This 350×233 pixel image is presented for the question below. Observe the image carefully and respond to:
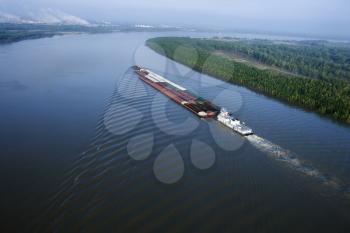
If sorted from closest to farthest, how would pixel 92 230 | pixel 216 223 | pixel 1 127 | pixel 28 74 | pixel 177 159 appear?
pixel 92 230 → pixel 216 223 → pixel 177 159 → pixel 1 127 → pixel 28 74

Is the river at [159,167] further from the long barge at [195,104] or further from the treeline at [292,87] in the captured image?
the treeline at [292,87]

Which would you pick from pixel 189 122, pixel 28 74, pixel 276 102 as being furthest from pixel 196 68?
pixel 189 122

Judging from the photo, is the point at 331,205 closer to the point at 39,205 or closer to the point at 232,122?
the point at 232,122

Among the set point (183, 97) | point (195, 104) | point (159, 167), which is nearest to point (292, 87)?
point (183, 97)

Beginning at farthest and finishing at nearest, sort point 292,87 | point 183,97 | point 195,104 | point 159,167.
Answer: point 292,87, point 183,97, point 195,104, point 159,167

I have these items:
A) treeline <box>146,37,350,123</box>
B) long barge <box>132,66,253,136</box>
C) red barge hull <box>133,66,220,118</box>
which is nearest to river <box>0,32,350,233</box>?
long barge <box>132,66,253,136</box>

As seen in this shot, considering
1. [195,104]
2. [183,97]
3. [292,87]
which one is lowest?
[292,87]

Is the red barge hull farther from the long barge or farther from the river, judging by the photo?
the river

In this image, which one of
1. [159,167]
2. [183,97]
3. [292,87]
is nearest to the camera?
[159,167]

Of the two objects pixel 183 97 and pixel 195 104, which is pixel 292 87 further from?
pixel 195 104
